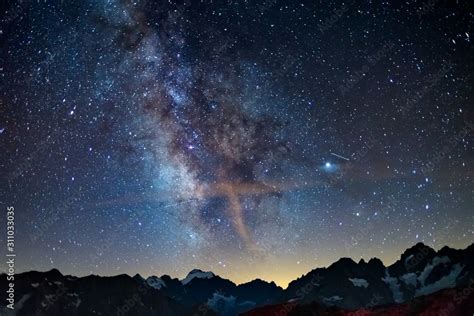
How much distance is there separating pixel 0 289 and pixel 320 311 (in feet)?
445

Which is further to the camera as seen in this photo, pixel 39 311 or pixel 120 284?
pixel 120 284

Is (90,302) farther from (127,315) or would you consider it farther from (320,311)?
(320,311)

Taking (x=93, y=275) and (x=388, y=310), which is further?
(x=93, y=275)

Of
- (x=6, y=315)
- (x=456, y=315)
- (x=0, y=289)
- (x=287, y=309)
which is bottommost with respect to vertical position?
(x=456, y=315)

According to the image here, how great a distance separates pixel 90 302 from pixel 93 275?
1675cm

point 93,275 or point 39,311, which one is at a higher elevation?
point 93,275

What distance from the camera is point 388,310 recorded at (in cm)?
6366

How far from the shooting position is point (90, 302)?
7175 inches

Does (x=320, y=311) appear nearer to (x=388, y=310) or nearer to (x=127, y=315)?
(x=388, y=310)

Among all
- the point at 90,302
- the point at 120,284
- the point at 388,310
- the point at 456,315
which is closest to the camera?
the point at 456,315

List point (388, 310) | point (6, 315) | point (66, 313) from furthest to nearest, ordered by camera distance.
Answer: point (66, 313)
point (6, 315)
point (388, 310)

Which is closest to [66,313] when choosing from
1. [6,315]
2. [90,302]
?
[90,302]

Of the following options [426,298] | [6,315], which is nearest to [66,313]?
[6,315]

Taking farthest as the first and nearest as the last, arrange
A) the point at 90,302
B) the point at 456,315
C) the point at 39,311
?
1. the point at 90,302
2. the point at 39,311
3. the point at 456,315
